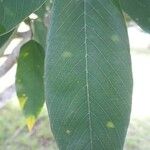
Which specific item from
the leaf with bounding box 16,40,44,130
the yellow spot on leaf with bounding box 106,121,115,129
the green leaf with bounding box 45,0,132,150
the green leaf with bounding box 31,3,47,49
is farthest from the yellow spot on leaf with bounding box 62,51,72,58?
the green leaf with bounding box 31,3,47,49

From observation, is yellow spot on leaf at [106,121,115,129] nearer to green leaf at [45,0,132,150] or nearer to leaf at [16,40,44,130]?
green leaf at [45,0,132,150]

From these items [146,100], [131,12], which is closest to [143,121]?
[146,100]

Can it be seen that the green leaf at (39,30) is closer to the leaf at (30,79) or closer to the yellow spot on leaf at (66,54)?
the leaf at (30,79)

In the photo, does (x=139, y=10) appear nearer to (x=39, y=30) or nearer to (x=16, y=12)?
(x=16, y=12)

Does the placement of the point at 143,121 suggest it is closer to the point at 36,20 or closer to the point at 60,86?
the point at 36,20

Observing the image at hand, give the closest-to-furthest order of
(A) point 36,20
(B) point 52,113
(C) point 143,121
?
(B) point 52,113
(A) point 36,20
(C) point 143,121

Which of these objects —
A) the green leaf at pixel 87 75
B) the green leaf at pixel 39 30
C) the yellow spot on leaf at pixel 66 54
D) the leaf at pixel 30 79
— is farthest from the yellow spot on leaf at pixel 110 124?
the green leaf at pixel 39 30
